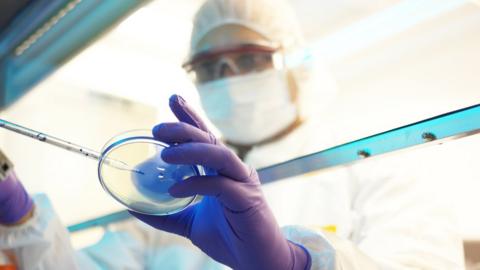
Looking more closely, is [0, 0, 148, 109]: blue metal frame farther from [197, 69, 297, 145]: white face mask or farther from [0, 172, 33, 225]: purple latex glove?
[0, 172, 33, 225]: purple latex glove

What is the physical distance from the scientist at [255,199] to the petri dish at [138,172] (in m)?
0.05

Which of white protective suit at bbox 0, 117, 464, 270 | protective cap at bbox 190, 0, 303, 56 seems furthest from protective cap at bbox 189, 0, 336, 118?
white protective suit at bbox 0, 117, 464, 270

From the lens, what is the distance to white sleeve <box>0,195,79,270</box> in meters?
1.14

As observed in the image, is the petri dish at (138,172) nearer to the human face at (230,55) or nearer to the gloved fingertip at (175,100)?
the gloved fingertip at (175,100)

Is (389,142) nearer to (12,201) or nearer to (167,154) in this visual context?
(167,154)

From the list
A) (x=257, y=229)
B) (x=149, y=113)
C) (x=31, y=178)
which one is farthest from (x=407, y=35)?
(x=31, y=178)

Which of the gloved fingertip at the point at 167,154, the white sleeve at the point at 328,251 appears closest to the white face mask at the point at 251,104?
the white sleeve at the point at 328,251

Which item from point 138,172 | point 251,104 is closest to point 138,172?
point 138,172

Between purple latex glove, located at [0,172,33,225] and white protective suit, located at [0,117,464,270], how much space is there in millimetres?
32

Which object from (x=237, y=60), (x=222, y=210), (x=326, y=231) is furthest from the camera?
(x=237, y=60)

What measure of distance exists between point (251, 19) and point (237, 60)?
0.18 meters

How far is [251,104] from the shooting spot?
55.0 inches

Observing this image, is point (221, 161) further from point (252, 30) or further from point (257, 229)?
point (252, 30)

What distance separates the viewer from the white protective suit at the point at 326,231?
919mm
